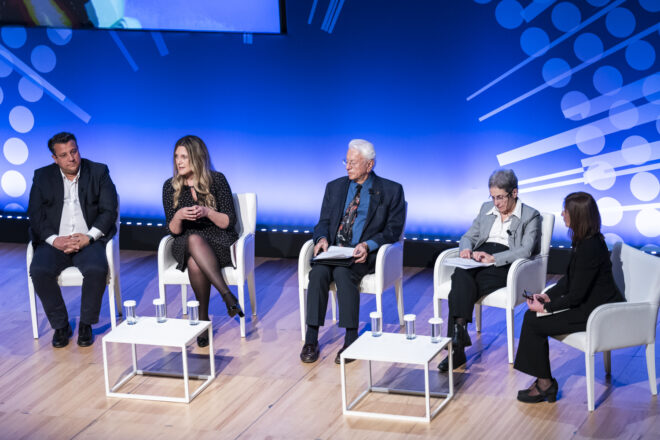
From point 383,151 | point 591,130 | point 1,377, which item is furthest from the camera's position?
point 383,151

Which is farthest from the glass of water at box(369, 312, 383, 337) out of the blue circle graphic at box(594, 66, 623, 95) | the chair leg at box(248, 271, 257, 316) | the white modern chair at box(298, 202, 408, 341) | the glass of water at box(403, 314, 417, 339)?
the blue circle graphic at box(594, 66, 623, 95)

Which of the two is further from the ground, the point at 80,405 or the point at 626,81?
the point at 626,81

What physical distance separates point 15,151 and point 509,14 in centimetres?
458

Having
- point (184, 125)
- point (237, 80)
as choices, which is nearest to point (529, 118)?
point (237, 80)

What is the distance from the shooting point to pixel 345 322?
5.44m

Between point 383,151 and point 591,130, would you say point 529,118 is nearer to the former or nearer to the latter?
point 591,130

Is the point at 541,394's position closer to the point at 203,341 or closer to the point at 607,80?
the point at 203,341

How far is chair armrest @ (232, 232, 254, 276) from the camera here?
232 inches

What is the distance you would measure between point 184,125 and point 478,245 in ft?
10.5

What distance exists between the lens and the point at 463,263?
5383 mm

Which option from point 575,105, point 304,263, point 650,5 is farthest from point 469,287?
point 650,5

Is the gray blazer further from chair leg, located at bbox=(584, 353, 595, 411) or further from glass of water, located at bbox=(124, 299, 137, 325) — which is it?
glass of water, located at bbox=(124, 299, 137, 325)

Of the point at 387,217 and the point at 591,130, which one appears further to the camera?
the point at 591,130

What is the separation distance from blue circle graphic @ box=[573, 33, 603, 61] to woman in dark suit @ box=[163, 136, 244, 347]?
2817 millimetres
